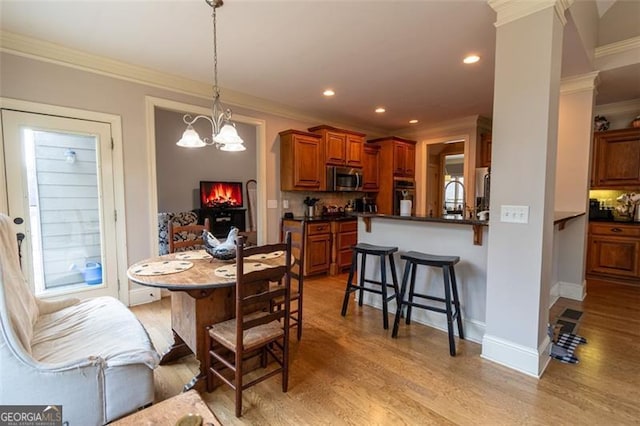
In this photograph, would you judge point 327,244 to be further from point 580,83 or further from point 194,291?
point 580,83

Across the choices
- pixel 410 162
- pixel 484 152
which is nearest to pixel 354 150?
pixel 410 162

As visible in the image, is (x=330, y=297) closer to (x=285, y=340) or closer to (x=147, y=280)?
(x=285, y=340)

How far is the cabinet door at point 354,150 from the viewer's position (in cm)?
516

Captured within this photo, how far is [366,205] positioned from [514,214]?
380cm

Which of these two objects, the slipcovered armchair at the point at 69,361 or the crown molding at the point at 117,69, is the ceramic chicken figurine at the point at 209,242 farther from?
the crown molding at the point at 117,69

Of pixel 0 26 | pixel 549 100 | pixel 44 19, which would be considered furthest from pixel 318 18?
pixel 0 26

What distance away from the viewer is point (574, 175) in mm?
3607

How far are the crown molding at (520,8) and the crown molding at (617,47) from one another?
5.65 feet

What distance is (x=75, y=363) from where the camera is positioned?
1.36 m

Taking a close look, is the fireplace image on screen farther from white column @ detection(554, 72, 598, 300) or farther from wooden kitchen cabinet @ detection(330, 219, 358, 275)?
white column @ detection(554, 72, 598, 300)

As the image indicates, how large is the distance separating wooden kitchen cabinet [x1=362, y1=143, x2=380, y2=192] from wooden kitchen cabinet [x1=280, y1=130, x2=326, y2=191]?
1.14 meters

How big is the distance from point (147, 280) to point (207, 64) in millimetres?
2388

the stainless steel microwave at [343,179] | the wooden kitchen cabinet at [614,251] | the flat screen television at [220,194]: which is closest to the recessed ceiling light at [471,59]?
the stainless steel microwave at [343,179]

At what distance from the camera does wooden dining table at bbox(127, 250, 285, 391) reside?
5.89 feet
